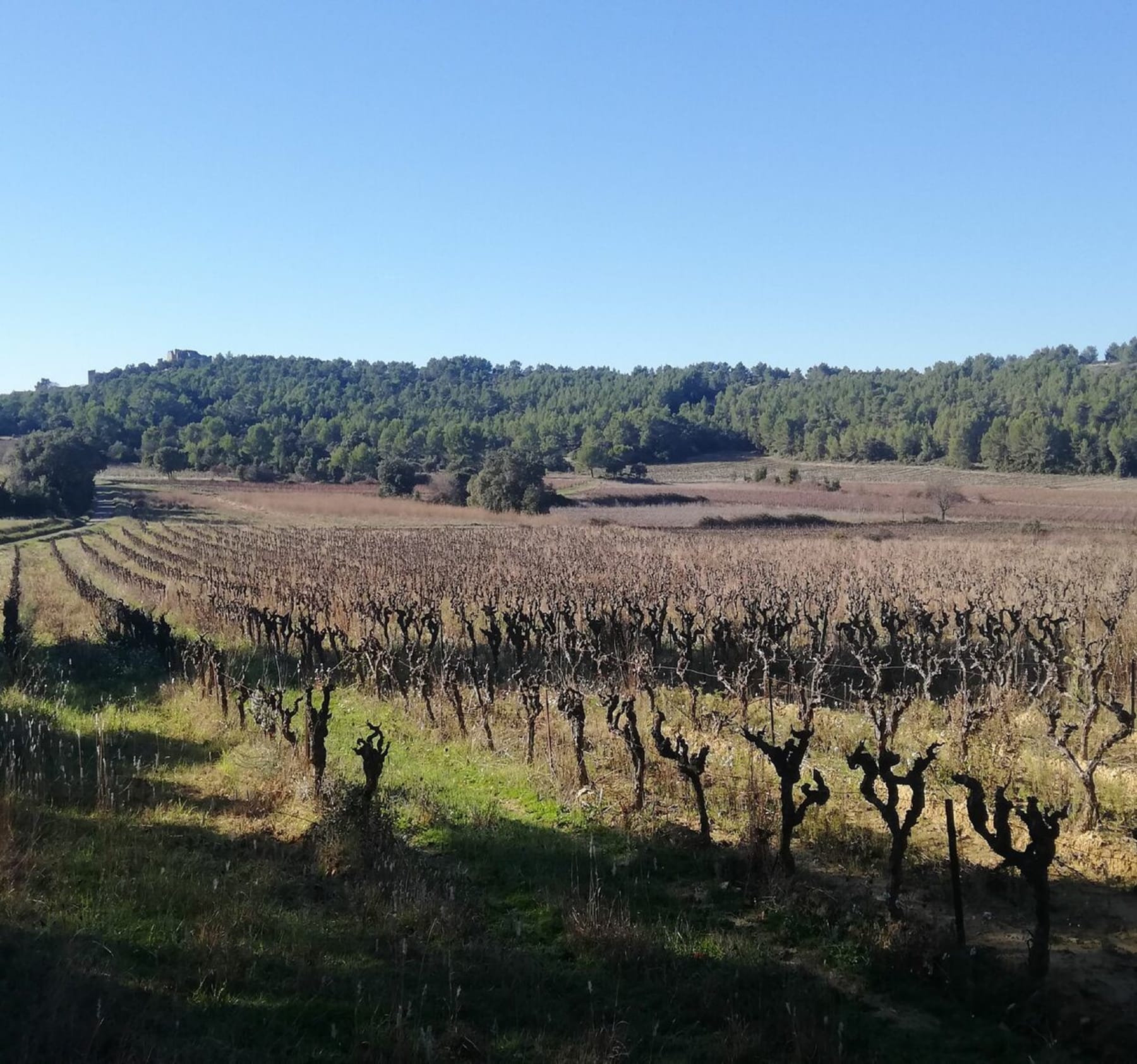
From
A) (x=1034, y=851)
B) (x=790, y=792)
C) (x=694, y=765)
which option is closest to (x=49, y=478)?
(x=694, y=765)

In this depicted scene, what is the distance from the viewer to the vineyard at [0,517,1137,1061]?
5062mm

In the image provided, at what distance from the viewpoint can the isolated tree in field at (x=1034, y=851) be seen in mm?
5449

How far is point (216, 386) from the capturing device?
192 meters

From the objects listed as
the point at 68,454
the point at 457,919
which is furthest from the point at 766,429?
the point at 457,919

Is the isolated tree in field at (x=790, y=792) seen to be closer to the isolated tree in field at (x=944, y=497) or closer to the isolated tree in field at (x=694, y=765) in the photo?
the isolated tree in field at (x=694, y=765)

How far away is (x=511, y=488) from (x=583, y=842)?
2021 inches

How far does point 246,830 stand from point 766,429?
408 ft

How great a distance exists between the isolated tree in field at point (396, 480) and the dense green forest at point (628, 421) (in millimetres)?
4621

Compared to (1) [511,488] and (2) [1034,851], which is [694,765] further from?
(1) [511,488]

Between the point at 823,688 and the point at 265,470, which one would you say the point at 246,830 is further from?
the point at 265,470

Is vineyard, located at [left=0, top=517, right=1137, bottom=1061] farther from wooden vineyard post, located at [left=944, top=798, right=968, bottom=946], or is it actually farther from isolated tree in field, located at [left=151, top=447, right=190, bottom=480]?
isolated tree in field, located at [left=151, top=447, right=190, bottom=480]

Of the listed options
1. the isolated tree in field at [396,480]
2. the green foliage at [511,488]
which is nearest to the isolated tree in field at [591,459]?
the isolated tree in field at [396,480]

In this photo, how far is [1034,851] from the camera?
582 cm

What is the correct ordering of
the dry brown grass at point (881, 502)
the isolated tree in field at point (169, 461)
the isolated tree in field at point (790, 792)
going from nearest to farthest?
the isolated tree in field at point (790, 792) → the dry brown grass at point (881, 502) → the isolated tree in field at point (169, 461)
